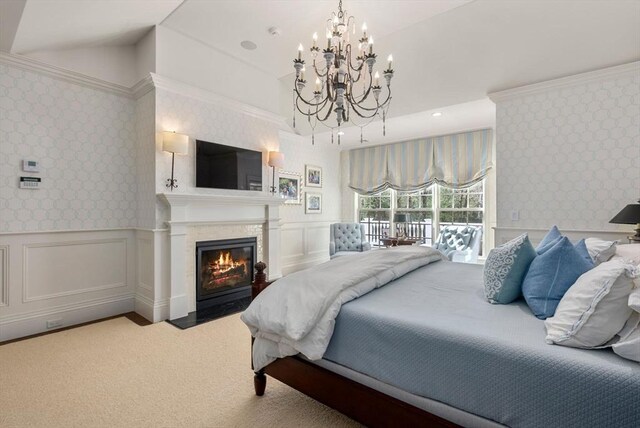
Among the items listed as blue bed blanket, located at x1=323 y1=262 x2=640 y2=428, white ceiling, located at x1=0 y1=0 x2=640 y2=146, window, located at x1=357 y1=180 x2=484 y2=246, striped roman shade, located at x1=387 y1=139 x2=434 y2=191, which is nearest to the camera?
blue bed blanket, located at x1=323 y1=262 x2=640 y2=428

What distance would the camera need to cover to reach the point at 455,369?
1298 mm

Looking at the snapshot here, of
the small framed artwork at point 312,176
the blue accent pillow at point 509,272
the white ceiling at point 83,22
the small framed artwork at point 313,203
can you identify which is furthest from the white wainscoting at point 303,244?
the blue accent pillow at point 509,272

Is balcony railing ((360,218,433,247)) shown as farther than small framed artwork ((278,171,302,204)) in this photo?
Yes

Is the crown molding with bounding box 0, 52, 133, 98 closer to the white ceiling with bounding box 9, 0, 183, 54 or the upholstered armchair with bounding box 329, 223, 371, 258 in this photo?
the white ceiling with bounding box 9, 0, 183, 54

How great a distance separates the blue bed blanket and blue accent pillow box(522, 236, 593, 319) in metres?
0.08

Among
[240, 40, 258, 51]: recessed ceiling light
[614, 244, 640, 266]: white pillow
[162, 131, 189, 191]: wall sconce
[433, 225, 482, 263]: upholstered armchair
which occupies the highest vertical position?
[240, 40, 258, 51]: recessed ceiling light

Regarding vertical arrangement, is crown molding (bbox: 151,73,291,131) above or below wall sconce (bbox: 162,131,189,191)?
above

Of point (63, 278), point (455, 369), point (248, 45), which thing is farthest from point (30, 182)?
point (455, 369)

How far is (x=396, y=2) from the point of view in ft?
9.77

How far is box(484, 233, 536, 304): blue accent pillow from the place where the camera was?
5.64 ft

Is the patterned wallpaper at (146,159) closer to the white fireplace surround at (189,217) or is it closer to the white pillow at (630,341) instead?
the white fireplace surround at (189,217)

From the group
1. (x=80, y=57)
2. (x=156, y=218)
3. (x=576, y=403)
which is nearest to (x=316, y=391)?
(x=576, y=403)

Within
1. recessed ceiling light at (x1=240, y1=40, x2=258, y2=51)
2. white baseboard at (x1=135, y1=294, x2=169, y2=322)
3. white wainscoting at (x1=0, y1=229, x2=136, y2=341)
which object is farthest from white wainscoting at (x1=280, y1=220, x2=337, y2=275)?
recessed ceiling light at (x1=240, y1=40, x2=258, y2=51)

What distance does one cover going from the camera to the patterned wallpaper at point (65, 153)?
116 inches
